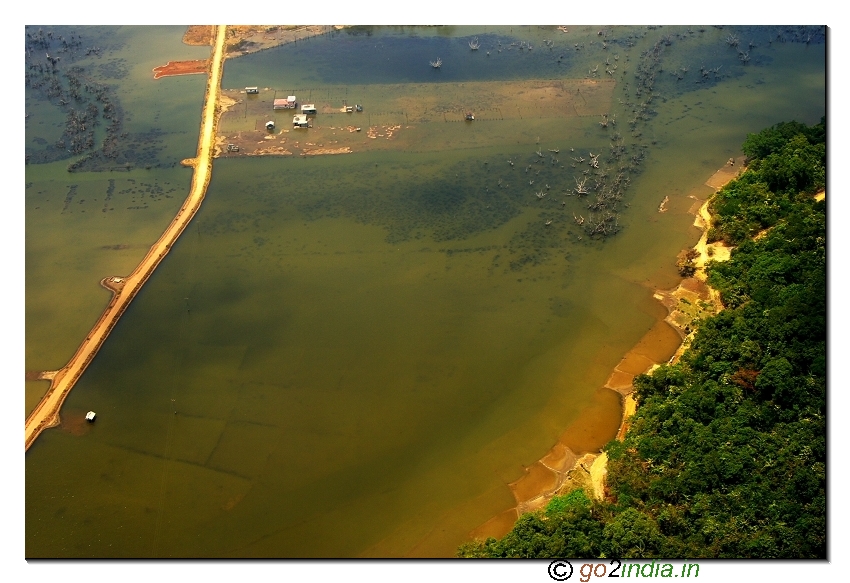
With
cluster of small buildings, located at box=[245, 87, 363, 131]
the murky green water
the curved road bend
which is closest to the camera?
the murky green water

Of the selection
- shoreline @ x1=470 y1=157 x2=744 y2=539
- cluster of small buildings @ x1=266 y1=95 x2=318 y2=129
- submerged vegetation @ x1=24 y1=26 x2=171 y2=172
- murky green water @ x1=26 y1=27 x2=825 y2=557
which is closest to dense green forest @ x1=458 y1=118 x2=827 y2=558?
shoreline @ x1=470 y1=157 x2=744 y2=539

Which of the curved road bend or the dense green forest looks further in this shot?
the curved road bend

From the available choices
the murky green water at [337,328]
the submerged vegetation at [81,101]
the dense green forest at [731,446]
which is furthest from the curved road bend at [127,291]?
the dense green forest at [731,446]

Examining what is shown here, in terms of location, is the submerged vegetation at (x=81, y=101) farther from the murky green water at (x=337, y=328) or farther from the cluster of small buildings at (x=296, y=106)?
the cluster of small buildings at (x=296, y=106)

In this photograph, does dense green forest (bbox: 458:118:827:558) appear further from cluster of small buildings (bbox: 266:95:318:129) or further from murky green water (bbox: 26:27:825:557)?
cluster of small buildings (bbox: 266:95:318:129)

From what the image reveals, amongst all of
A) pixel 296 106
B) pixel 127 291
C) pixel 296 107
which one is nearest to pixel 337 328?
pixel 127 291

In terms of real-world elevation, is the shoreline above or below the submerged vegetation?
below

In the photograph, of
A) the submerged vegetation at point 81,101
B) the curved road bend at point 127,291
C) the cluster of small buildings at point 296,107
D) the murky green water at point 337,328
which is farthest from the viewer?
the cluster of small buildings at point 296,107

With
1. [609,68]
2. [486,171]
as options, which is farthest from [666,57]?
[486,171]
